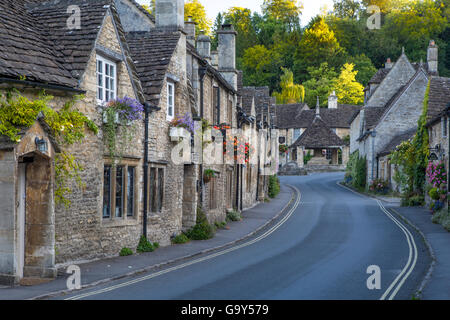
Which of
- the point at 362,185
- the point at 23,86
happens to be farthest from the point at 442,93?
the point at 23,86

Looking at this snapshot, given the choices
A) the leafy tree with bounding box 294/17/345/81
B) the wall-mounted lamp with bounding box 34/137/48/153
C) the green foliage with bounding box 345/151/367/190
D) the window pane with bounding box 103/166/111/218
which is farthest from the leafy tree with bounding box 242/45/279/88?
the wall-mounted lamp with bounding box 34/137/48/153

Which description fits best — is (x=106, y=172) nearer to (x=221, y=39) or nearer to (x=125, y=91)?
(x=125, y=91)

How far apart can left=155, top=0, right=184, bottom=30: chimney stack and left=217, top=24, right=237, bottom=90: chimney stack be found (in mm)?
10870

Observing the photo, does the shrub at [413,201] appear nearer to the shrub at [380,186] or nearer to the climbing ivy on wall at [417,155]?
the climbing ivy on wall at [417,155]

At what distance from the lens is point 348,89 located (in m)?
93.4

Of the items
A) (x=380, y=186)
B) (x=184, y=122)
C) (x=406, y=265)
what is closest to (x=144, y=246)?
(x=184, y=122)

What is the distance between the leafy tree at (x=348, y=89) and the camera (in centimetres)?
9053

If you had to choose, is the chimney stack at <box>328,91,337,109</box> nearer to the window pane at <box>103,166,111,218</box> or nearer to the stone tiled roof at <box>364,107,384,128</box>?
the stone tiled roof at <box>364,107,384,128</box>

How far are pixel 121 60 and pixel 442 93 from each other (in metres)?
23.5

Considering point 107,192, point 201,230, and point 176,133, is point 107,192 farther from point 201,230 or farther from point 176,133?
point 201,230

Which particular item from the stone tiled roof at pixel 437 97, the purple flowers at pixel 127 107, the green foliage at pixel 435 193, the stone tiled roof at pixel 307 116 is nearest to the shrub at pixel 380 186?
the stone tiled roof at pixel 437 97

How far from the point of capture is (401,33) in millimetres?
88938

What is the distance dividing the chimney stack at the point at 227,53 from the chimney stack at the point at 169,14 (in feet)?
35.7

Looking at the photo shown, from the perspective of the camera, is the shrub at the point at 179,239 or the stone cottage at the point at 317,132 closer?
the shrub at the point at 179,239
